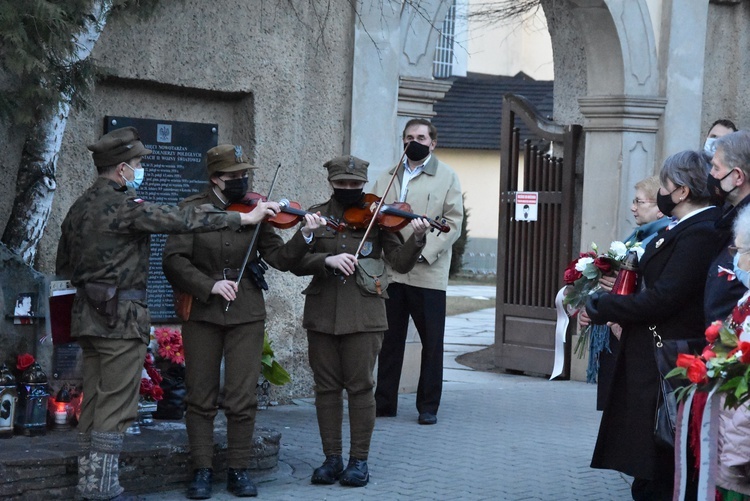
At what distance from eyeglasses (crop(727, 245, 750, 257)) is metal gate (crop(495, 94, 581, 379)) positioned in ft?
19.8

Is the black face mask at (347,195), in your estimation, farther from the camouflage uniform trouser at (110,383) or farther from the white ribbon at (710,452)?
the white ribbon at (710,452)

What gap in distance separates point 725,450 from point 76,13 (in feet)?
12.8

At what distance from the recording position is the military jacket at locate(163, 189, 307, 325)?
5.92m

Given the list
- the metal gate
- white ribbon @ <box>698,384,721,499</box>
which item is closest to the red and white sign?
the metal gate

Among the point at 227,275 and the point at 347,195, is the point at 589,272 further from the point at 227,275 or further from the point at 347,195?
the point at 227,275

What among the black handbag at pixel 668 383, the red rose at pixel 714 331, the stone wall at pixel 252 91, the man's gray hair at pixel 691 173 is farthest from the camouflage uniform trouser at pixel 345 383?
the red rose at pixel 714 331

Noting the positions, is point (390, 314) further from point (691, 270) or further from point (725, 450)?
point (725, 450)

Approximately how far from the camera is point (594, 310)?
5.65 m

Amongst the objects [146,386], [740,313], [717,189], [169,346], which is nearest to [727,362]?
[740,313]

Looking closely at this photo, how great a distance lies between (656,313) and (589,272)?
2.71 feet

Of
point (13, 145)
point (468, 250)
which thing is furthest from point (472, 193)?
point (13, 145)

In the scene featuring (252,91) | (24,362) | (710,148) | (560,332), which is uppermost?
(252,91)

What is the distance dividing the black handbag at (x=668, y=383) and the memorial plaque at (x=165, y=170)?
3723mm

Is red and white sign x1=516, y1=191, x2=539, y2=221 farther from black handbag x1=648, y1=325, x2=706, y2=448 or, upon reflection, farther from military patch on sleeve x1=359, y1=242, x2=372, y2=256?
black handbag x1=648, y1=325, x2=706, y2=448
